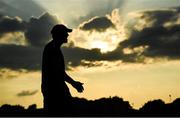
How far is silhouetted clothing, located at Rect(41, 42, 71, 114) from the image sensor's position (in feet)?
41.0

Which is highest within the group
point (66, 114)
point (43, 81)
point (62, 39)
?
point (62, 39)

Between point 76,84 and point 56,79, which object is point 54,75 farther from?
point 76,84

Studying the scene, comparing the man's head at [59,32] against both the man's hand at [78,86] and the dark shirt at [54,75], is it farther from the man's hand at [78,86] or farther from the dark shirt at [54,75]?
the man's hand at [78,86]

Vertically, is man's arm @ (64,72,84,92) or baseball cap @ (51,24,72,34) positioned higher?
baseball cap @ (51,24,72,34)

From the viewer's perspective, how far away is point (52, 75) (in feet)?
41.2

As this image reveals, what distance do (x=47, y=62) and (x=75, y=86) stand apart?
2.79 feet

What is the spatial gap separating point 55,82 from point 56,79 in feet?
0.24

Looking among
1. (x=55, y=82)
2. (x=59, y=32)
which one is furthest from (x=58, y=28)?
(x=55, y=82)

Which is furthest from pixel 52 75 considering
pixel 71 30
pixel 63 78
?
pixel 71 30

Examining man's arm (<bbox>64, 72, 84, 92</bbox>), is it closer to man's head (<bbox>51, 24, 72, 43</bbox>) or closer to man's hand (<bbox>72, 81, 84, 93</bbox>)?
man's hand (<bbox>72, 81, 84, 93</bbox>)

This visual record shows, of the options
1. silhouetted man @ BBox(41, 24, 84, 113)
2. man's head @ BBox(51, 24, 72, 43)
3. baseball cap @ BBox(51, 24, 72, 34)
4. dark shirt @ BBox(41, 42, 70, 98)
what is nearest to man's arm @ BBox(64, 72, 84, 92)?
silhouetted man @ BBox(41, 24, 84, 113)

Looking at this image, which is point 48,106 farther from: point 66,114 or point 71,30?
point 71,30

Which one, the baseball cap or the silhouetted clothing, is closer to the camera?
the silhouetted clothing

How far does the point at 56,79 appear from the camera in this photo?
41.1 ft
